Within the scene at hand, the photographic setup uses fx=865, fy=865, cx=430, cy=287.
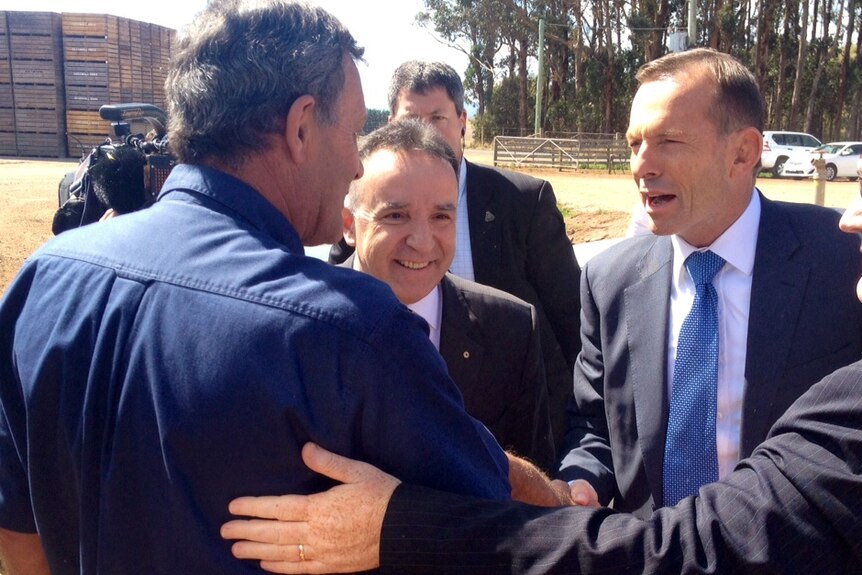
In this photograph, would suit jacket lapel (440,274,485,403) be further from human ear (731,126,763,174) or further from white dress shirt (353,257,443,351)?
human ear (731,126,763,174)

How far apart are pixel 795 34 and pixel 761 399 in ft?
144

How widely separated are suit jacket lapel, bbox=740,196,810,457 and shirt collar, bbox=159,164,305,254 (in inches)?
51.0

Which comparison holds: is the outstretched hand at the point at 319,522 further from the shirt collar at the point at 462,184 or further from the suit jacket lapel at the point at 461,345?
the shirt collar at the point at 462,184

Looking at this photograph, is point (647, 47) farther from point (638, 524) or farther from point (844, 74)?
point (638, 524)

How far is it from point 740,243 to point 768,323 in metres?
0.25

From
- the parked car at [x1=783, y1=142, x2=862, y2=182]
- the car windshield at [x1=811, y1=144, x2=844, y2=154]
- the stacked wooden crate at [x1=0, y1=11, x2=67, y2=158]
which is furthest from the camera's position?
the stacked wooden crate at [x1=0, y1=11, x2=67, y2=158]

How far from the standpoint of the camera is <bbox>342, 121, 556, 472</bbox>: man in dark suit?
2484 mm

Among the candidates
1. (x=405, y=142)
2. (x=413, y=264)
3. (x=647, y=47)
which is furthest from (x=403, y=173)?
(x=647, y=47)

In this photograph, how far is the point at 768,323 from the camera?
2.15 metres

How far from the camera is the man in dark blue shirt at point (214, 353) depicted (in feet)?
3.85

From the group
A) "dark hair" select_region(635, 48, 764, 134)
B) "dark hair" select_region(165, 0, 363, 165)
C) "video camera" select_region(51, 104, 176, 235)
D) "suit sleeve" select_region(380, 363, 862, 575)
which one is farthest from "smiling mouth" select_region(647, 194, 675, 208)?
"video camera" select_region(51, 104, 176, 235)

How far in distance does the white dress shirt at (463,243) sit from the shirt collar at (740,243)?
1.18m

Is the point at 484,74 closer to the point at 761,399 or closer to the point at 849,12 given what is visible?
the point at 849,12

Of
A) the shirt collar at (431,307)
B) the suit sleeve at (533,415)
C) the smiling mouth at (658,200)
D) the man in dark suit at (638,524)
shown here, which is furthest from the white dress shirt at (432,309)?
the man in dark suit at (638,524)
